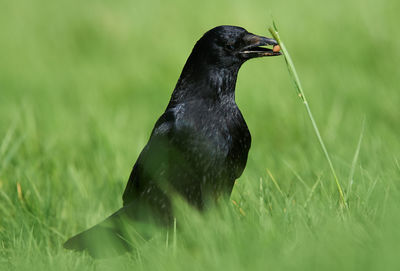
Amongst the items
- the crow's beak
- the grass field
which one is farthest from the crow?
the grass field

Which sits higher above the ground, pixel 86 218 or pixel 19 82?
pixel 19 82

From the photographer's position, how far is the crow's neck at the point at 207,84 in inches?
121

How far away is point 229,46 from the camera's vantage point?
3.10 meters

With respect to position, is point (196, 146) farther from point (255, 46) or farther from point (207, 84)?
point (255, 46)

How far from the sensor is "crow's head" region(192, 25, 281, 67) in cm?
308

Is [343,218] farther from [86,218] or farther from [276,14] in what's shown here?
[276,14]

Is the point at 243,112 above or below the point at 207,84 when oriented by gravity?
below

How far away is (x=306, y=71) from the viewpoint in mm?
5637

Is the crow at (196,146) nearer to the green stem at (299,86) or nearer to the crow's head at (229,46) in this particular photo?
the crow's head at (229,46)

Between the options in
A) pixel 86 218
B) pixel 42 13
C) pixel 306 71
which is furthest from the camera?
pixel 42 13

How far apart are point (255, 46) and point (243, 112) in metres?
2.14

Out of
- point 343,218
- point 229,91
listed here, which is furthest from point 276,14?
point 343,218

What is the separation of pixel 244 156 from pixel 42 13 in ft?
21.0

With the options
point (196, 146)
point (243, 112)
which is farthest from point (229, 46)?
point (243, 112)
